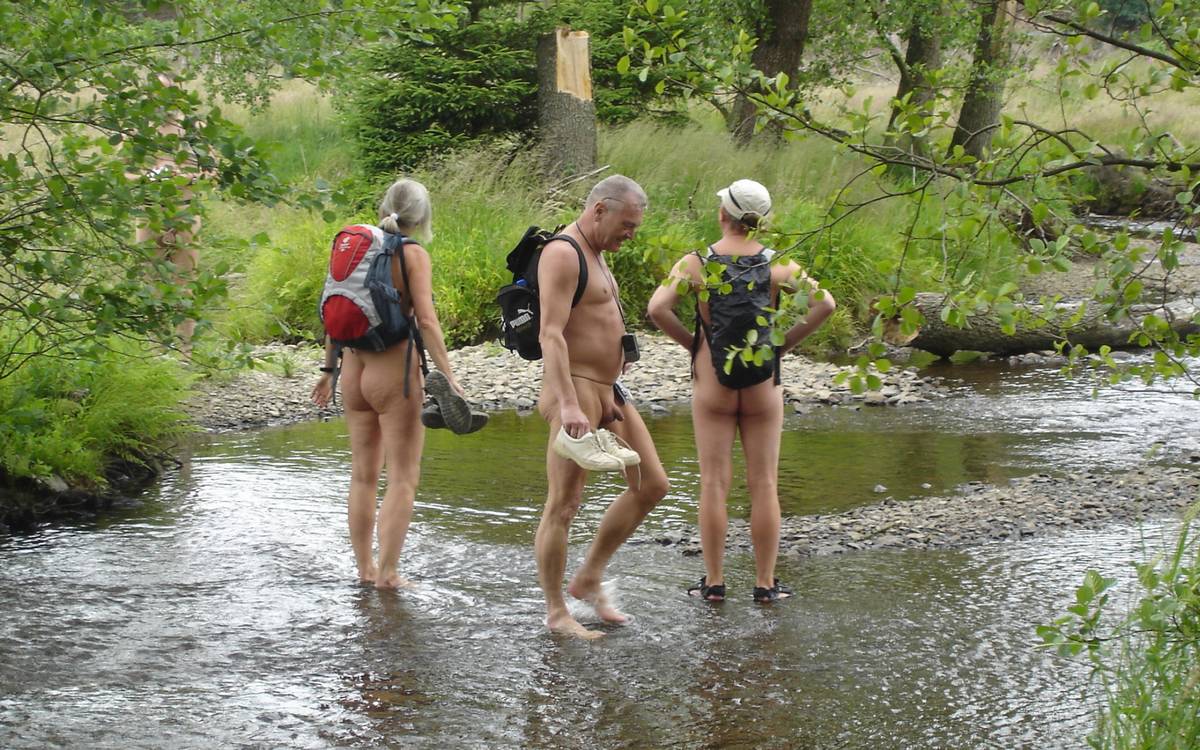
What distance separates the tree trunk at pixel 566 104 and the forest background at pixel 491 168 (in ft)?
1.02

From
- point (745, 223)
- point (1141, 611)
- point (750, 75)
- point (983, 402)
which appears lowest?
point (983, 402)

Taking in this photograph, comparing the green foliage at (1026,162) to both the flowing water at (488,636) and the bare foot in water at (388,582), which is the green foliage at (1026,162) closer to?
the flowing water at (488,636)

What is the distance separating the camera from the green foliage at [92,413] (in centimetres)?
830

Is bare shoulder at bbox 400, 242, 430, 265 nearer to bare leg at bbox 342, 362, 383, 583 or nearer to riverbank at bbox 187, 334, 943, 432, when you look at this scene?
bare leg at bbox 342, 362, 383, 583

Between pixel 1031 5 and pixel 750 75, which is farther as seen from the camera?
pixel 750 75

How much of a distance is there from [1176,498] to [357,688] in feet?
19.2

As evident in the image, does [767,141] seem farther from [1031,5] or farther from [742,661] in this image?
[1031,5]

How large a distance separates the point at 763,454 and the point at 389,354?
6.23 feet

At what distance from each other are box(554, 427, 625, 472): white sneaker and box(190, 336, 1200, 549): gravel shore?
3.24ft

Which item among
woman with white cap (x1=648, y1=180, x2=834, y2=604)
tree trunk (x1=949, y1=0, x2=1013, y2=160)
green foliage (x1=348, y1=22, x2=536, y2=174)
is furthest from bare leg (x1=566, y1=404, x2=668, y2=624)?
tree trunk (x1=949, y1=0, x2=1013, y2=160)

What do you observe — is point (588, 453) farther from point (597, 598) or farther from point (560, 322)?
point (597, 598)

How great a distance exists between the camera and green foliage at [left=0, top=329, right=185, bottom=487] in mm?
8305

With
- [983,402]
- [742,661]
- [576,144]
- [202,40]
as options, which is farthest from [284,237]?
[742,661]

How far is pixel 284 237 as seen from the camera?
1594cm
